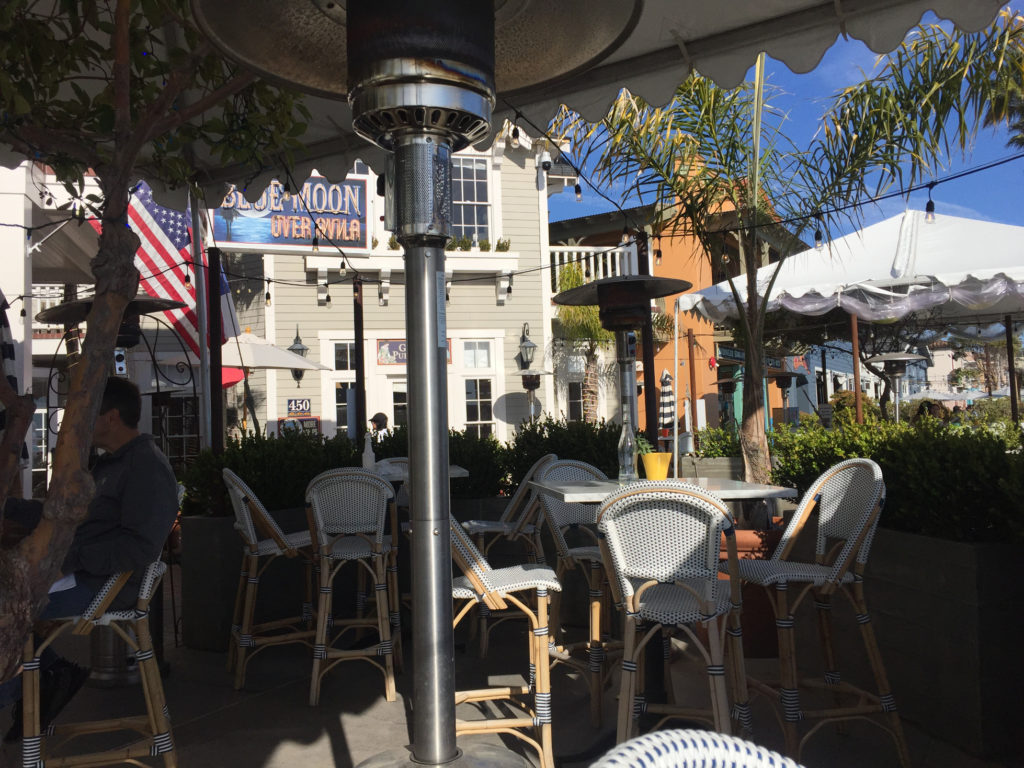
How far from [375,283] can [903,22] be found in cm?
1318

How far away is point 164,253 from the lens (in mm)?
10055

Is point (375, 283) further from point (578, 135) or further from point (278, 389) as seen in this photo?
point (578, 135)

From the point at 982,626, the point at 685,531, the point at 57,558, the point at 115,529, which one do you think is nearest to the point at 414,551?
the point at 57,558

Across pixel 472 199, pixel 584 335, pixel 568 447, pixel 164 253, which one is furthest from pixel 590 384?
Answer: pixel 568 447

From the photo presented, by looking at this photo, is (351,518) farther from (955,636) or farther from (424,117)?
(955,636)

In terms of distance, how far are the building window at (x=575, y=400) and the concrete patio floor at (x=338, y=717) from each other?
12170 mm

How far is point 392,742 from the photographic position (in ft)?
11.8

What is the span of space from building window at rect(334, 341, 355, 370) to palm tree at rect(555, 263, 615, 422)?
4.12m

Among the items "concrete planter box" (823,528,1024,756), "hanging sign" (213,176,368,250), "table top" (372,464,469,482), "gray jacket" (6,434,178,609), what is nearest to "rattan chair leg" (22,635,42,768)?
"gray jacket" (6,434,178,609)

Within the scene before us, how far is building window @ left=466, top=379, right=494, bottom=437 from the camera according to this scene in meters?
16.0

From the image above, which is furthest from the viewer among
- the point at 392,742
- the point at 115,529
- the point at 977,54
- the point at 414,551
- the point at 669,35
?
the point at 977,54

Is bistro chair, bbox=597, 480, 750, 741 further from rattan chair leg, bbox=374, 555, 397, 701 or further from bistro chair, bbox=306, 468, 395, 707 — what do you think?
bistro chair, bbox=306, 468, 395, 707

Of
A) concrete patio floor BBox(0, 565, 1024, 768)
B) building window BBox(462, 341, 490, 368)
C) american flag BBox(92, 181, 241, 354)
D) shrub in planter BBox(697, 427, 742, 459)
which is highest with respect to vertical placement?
american flag BBox(92, 181, 241, 354)

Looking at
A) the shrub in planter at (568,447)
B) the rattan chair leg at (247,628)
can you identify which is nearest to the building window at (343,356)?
the shrub in planter at (568,447)
